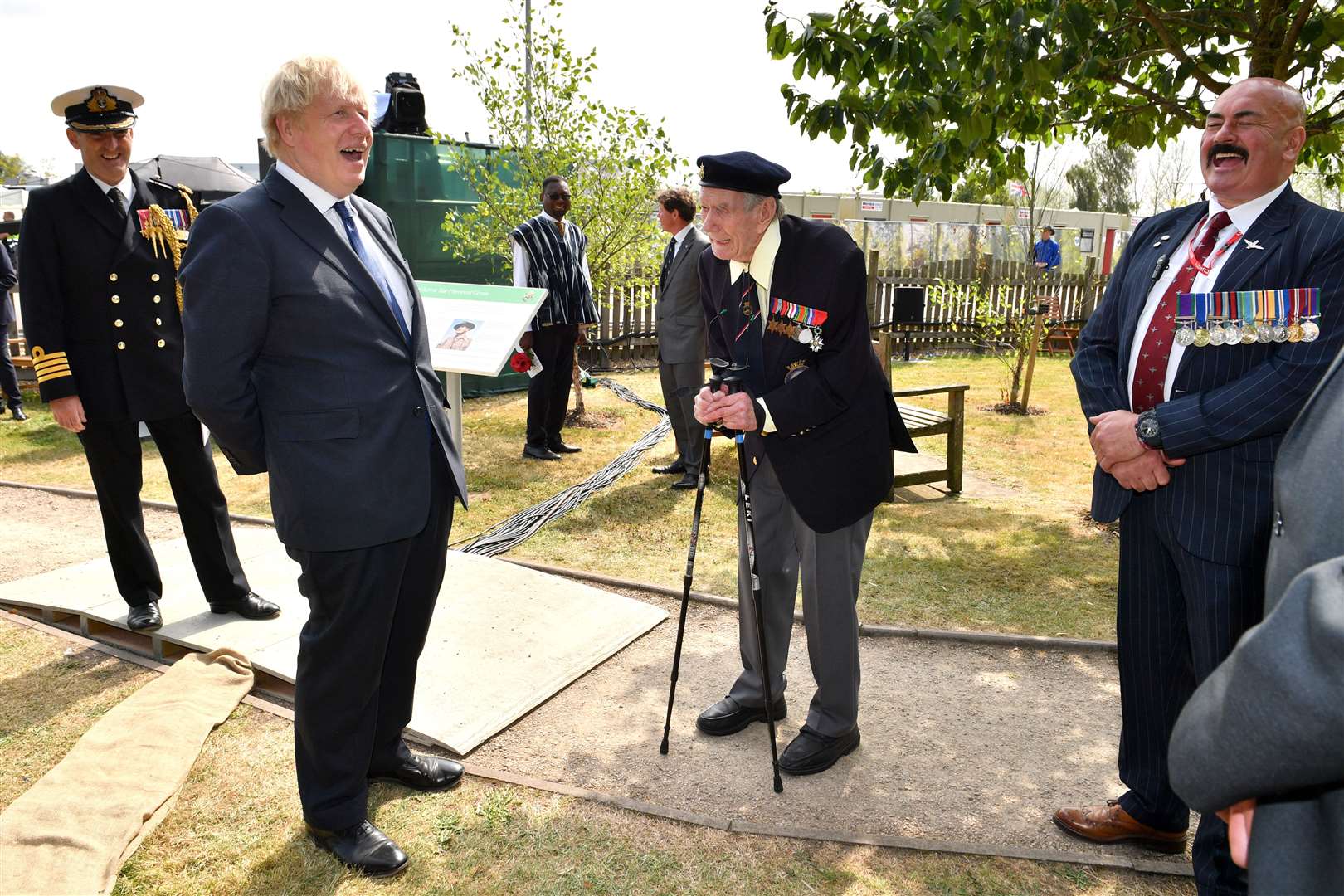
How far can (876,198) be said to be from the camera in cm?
2431

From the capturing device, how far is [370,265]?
2.80 metres

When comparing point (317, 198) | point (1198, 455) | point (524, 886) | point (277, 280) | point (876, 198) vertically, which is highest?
point (876, 198)

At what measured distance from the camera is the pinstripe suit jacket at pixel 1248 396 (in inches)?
97.3

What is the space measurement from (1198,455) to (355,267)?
95.4 inches

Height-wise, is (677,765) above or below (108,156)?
below

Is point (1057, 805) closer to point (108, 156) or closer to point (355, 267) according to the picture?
point (355, 267)

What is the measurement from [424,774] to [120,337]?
2394 mm

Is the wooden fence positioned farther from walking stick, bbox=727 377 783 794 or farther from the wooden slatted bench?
walking stick, bbox=727 377 783 794

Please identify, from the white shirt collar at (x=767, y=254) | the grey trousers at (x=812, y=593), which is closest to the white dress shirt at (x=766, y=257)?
the white shirt collar at (x=767, y=254)

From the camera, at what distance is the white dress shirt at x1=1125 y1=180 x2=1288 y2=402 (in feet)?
8.55

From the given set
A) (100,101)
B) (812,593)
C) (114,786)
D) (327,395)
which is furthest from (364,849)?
(100,101)

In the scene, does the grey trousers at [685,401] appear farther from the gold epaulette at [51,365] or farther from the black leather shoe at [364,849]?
the black leather shoe at [364,849]

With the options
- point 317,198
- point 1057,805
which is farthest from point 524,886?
point 317,198

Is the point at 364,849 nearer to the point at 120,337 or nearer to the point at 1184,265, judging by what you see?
the point at 120,337
